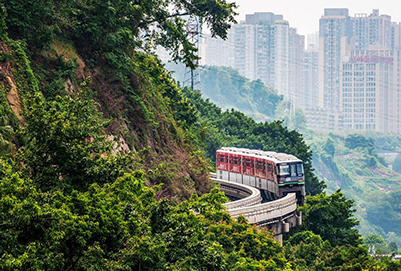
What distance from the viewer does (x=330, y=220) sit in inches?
1443

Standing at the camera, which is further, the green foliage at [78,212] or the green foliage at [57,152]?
the green foliage at [57,152]

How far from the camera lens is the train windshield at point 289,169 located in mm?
37281

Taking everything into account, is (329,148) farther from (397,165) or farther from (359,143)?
(397,165)

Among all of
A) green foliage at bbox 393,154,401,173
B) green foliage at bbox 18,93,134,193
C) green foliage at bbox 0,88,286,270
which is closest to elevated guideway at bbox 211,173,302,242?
green foliage at bbox 0,88,286,270

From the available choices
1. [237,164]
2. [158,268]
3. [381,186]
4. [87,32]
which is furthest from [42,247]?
[381,186]

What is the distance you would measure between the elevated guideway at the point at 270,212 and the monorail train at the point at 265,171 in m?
1.32

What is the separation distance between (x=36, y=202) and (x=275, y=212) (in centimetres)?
2146

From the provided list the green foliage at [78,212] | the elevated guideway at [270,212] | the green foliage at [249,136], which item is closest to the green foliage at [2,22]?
the green foliage at [78,212]

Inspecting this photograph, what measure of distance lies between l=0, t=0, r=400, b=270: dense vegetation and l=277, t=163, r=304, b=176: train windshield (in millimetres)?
2123

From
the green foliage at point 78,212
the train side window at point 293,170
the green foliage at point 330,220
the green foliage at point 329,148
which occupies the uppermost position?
the green foliage at point 78,212

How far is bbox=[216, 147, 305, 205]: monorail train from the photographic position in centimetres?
3747

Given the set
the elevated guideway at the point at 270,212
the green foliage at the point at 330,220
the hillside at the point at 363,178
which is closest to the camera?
the elevated guideway at the point at 270,212

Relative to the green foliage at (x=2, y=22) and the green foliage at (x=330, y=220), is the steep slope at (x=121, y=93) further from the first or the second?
the green foliage at (x=330, y=220)

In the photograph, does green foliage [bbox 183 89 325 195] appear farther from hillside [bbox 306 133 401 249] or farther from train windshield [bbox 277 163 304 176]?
hillside [bbox 306 133 401 249]
